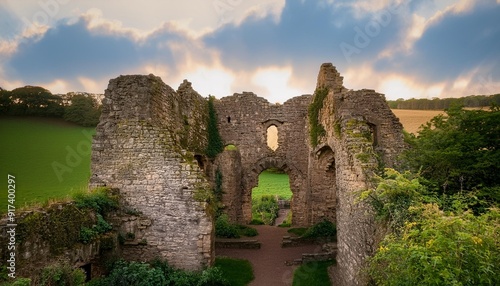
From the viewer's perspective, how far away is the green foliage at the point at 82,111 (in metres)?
22.7

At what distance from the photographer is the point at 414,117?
30.4m

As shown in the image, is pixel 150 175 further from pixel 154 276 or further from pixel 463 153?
pixel 463 153

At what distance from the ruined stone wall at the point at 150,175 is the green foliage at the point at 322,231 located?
739 centimetres

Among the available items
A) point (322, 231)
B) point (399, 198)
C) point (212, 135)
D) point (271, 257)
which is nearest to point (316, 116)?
point (322, 231)

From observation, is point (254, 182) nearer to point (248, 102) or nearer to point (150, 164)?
point (248, 102)

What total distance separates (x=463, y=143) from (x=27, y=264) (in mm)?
11350

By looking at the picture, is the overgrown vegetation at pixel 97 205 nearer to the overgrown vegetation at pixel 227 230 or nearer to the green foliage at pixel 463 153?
the overgrown vegetation at pixel 227 230

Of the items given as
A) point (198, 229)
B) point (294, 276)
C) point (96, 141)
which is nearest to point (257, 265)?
point (294, 276)

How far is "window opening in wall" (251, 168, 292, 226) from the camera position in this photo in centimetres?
2341

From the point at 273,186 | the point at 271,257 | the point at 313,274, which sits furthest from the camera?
the point at 273,186

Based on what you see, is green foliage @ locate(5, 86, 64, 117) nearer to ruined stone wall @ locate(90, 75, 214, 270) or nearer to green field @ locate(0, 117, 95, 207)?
green field @ locate(0, 117, 95, 207)

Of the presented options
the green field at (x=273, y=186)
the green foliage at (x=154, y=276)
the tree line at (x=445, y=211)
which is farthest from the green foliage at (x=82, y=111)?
the tree line at (x=445, y=211)

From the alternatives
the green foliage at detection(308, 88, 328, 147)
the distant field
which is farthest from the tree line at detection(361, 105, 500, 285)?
the distant field

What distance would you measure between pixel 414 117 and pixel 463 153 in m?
25.4
